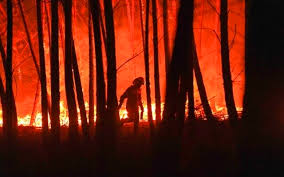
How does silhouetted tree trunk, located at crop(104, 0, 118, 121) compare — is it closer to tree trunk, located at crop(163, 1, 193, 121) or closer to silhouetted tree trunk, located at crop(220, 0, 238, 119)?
tree trunk, located at crop(163, 1, 193, 121)

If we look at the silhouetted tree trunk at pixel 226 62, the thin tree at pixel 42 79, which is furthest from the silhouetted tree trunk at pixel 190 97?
the thin tree at pixel 42 79

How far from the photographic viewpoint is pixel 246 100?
4.83m

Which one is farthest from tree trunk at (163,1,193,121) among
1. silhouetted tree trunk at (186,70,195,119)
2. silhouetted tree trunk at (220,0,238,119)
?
silhouetted tree trunk at (220,0,238,119)

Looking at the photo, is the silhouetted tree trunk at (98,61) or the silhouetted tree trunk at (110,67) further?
the silhouetted tree trunk at (110,67)

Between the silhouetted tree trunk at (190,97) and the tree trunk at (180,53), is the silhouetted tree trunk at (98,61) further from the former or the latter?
the tree trunk at (180,53)

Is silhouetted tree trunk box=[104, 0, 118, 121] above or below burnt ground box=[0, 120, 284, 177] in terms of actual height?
above

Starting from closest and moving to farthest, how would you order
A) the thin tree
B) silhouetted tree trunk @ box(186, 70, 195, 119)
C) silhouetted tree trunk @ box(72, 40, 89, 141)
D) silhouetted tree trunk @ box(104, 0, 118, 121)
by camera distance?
silhouetted tree trunk @ box(186, 70, 195, 119)
silhouetted tree trunk @ box(104, 0, 118, 121)
silhouetted tree trunk @ box(72, 40, 89, 141)
the thin tree

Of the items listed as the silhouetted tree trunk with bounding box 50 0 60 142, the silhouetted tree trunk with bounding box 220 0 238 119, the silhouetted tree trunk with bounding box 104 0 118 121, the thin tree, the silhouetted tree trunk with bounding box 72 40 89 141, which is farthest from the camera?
the thin tree

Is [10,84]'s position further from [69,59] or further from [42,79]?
[69,59]

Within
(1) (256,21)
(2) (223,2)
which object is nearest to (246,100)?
(1) (256,21)

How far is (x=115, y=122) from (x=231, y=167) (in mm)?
1781

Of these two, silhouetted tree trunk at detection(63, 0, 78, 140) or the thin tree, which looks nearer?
silhouetted tree trunk at detection(63, 0, 78, 140)

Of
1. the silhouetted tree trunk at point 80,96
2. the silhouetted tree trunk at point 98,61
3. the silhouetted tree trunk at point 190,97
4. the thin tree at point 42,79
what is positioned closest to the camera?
the silhouetted tree trunk at point 190,97

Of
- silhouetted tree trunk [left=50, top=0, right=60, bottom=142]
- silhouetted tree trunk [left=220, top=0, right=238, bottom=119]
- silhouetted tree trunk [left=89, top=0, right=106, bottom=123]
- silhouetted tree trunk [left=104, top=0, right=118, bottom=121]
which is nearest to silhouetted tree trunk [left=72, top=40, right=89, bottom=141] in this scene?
silhouetted tree trunk [left=50, top=0, right=60, bottom=142]
